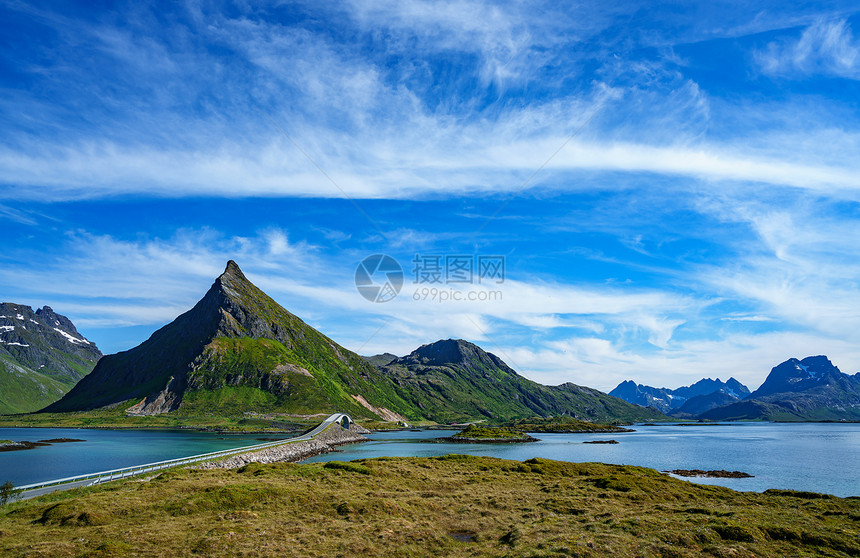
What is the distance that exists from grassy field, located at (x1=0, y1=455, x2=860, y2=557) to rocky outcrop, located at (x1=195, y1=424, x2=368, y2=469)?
24.4m

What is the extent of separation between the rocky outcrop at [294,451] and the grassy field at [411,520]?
24448mm

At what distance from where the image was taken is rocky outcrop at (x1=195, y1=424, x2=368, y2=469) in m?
83.0

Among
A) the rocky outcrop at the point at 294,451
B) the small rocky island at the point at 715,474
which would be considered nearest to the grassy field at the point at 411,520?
the rocky outcrop at the point at 294,451

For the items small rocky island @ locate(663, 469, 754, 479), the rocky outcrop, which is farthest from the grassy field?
small rocky island @ locate(663, 469, 754, 479)

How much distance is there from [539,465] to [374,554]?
56564mm

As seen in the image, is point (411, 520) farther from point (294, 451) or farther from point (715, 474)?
point (294, 451)

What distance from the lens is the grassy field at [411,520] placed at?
1182 inches

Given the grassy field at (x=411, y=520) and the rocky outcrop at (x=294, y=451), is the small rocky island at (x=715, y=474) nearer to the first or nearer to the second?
the grassy field at (x=411, y=520)

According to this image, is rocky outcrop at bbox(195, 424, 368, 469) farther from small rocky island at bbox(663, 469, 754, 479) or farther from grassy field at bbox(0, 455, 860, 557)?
small rocky island at bbox(663, 469, 754, 479)

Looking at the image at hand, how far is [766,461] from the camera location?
12231 centimetres

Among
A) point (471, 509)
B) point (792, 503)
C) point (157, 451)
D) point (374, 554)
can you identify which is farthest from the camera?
point (157, 451)

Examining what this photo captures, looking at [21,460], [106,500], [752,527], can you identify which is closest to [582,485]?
[752,527]

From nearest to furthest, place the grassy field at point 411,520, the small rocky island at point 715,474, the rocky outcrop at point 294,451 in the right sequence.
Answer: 1. the grassy field at point 411,520
2. the rocky outcrop at point 294,451
3. the small rocky island at point 715,474

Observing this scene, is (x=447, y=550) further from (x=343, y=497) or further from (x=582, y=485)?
(x=582, y=485)
